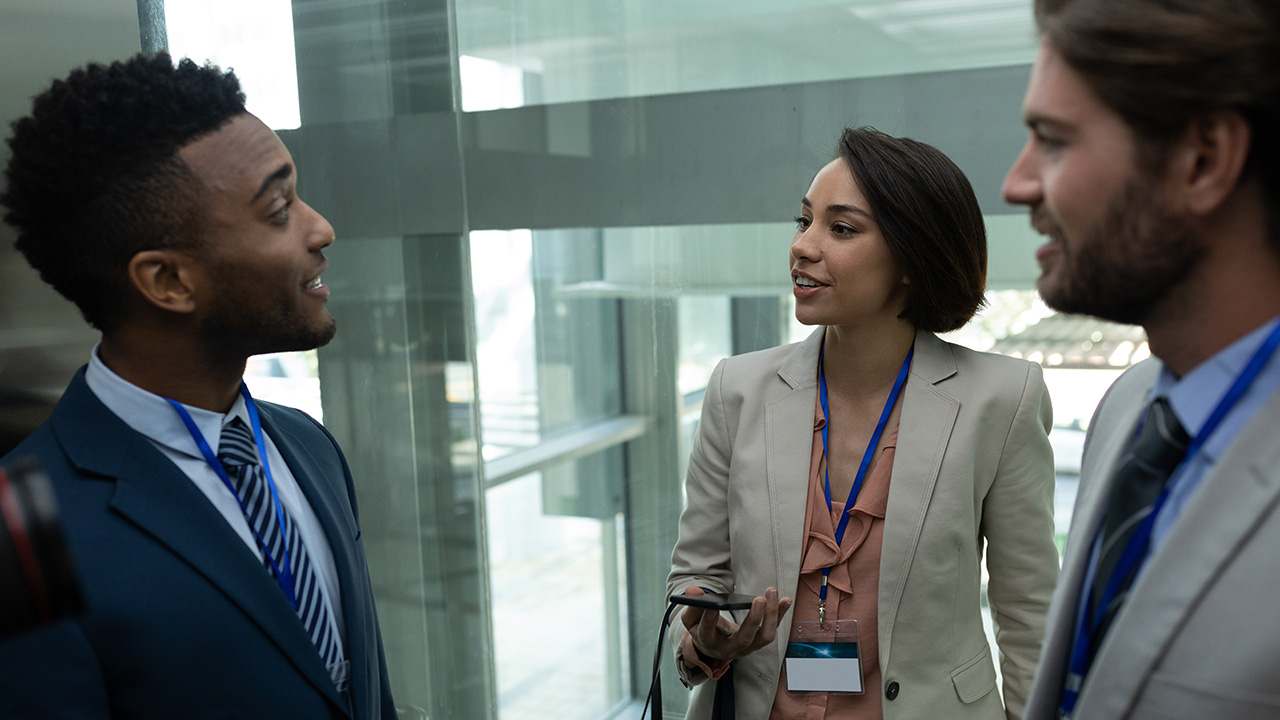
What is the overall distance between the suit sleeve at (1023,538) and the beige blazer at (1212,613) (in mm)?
1057

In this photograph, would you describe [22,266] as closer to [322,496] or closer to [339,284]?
[322,496]

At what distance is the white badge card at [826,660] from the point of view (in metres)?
1.97

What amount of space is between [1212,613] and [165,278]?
1.53 metres

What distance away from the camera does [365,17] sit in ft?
9.66

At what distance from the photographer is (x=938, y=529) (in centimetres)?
201

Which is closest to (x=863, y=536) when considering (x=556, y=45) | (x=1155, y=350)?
(x=1155, y=350)

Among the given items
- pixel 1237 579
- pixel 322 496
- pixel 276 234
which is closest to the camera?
pixel 1237 579

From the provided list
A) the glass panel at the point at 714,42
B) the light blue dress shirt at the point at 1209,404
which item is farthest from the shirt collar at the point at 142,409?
the glass panel at the point at 714,42

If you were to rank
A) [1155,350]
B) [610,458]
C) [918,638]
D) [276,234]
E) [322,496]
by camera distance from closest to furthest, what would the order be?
[1155,350] < [276,234] < [322,496] < [918,638] < [610,458]

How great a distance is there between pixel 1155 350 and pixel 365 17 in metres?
2.59

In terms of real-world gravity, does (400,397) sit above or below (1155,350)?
below

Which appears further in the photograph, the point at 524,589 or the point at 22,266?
the point at 524,589

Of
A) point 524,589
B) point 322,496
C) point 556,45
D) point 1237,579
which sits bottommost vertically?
point 524,589

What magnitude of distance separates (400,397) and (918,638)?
6.39ft
